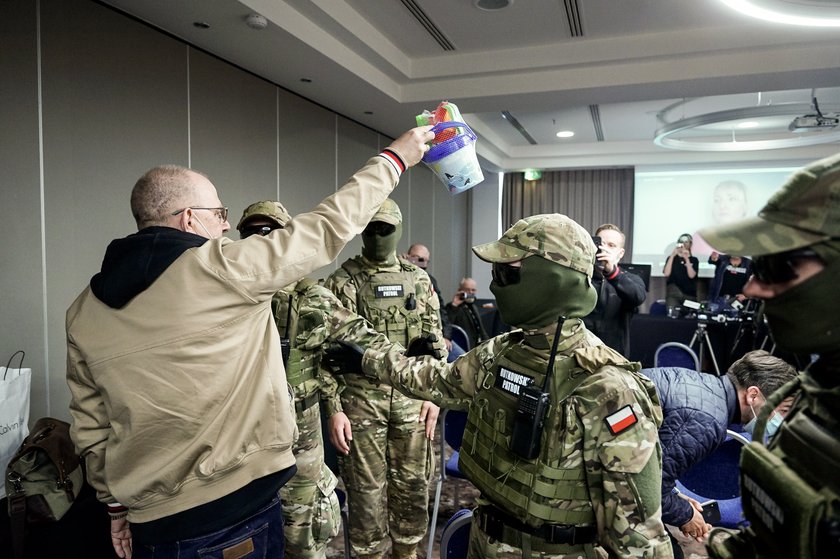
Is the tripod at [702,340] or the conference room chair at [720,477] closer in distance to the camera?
the conference room chair at [720,477]

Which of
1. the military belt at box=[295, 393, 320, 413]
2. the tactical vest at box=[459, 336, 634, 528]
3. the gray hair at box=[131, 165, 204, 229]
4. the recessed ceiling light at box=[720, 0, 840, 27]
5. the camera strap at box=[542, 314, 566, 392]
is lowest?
the military belt at box=[295, 393, 320, 413]

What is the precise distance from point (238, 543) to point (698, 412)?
1434 mm

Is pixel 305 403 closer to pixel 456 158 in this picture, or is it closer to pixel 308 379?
pixel 308 379

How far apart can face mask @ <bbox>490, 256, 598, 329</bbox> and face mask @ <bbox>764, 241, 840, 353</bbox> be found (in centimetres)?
50

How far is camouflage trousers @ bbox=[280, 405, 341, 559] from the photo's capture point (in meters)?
1.90

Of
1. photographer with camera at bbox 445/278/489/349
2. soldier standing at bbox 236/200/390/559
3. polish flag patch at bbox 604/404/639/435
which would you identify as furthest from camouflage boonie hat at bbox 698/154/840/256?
photographer with camera at bbox 445/278/489/349

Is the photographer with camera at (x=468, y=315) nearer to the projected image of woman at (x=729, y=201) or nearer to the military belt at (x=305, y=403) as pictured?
the military belt at (x=305, y=403)

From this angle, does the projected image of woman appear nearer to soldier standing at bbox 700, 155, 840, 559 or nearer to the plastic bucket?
the plastic bucket

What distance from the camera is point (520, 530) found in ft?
3.88

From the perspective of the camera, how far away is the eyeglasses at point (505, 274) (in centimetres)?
124

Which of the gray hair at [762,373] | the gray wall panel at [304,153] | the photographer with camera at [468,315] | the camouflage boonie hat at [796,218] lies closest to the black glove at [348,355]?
the camouflage boonie hat at [796,218]

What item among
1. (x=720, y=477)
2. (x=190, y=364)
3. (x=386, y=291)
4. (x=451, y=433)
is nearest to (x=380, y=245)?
(x=386, y=291)

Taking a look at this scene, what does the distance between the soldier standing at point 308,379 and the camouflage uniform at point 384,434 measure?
211mm

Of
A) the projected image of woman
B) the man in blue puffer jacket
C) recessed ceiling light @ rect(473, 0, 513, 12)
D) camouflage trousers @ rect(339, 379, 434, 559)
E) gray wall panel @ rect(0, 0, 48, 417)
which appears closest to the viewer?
the man in blue puffer jacket
